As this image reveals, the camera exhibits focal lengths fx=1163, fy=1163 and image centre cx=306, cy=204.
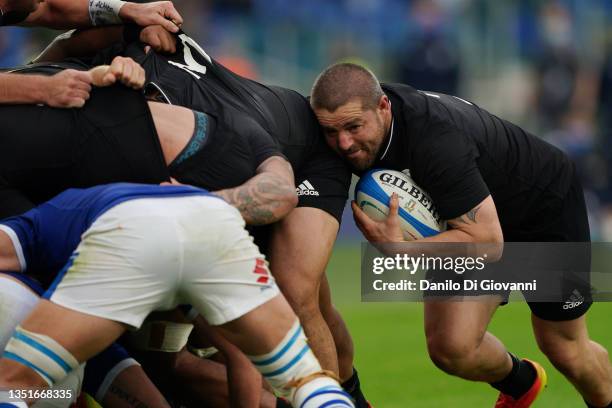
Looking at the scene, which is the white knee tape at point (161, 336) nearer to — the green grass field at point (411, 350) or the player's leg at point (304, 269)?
the player's leg at point (304, 269)

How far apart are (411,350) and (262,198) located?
5.53m

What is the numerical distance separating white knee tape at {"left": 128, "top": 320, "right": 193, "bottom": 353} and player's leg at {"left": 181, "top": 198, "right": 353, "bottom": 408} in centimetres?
118

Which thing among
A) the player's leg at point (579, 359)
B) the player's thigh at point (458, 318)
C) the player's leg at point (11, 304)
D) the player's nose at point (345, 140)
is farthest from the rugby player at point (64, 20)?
the player's leg at point (579, 359)

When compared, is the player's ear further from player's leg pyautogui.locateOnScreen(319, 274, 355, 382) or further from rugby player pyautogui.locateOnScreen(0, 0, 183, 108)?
rugby player pyautogui.locateOnScreen(0, 0, 183, 108)

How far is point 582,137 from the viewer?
20.0 meters

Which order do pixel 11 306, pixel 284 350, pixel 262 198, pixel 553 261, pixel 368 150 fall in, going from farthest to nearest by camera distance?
pixel 553 261, pixel 368 150, pixel 262 198, pixel 11 306, pixel 284 350

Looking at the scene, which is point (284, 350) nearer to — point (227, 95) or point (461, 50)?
point (227, 95)

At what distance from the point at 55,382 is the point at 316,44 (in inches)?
612

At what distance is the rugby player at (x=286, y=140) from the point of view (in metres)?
6.32

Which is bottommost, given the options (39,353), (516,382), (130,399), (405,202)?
(516,382)

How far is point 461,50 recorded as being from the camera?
20.4 m

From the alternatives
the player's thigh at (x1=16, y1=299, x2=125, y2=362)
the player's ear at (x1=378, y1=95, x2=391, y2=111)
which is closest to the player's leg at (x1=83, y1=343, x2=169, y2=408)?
the player's thigh at (x1=16, y1=299, x2=125, y2=362)

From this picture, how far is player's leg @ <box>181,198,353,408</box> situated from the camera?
454 cm

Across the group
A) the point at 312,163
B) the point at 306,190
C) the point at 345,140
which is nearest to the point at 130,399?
the point at 306,190
